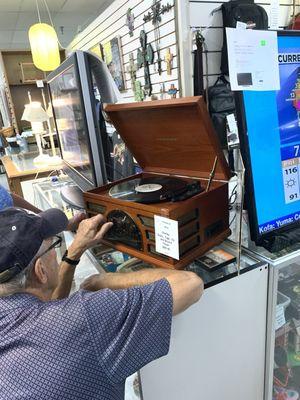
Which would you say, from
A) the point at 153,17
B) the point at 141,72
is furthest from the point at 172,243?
the point at 141,72

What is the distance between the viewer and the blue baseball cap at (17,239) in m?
0.60

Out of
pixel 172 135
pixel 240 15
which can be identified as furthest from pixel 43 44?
pixel 172 135

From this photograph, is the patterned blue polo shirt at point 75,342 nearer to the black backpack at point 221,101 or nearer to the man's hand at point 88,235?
the man's hand at point 88,235

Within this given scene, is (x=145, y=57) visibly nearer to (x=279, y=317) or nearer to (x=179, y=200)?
(x=179, y=200)

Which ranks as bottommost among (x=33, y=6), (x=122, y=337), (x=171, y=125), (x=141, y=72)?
(x=122, y=337)

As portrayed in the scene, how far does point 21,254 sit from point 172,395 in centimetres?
60

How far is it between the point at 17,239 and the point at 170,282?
0.34 m

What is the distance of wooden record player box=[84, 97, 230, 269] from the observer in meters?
0.78

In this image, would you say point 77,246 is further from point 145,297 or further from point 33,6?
point 33,6

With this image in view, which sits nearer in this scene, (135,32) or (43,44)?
(135,32)

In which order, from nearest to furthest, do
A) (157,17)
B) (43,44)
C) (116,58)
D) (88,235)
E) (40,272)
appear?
(40,272) < (88,235) < (157,17) < (116,58) < (43,44)

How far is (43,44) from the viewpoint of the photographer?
2.96 meters

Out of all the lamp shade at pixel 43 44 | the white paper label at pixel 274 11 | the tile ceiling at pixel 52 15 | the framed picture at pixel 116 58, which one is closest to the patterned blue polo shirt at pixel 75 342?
the white paper label at pixel 274 11

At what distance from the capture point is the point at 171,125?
0.93 meters
